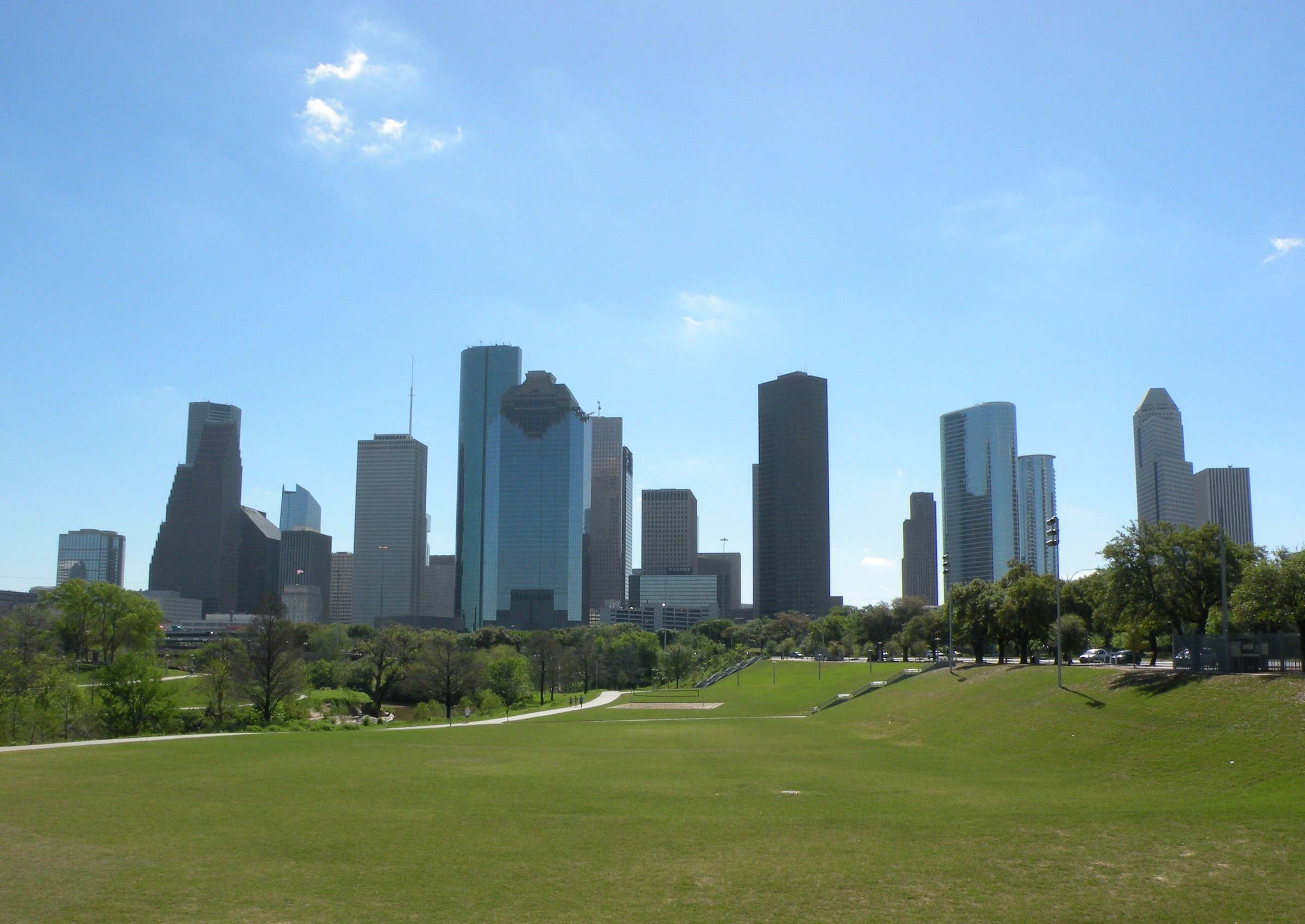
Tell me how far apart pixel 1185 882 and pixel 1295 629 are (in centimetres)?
4899

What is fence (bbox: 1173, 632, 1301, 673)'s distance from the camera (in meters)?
40.0

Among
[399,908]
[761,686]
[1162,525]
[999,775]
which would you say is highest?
[1162,525]

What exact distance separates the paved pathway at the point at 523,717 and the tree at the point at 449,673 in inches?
478

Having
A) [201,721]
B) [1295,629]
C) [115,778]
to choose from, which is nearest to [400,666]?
[201,721]

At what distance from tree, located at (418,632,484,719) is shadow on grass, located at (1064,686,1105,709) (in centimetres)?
5888

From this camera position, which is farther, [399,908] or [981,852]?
[981,852]

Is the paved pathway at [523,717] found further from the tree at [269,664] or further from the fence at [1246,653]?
the fence at [1246,653]

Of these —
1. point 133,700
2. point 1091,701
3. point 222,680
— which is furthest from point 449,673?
point 1091,701

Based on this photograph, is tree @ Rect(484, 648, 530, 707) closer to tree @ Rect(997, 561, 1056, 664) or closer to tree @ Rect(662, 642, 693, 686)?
tree @ Rect(662, 642, 693, 686)

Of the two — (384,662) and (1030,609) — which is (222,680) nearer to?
(384,662)

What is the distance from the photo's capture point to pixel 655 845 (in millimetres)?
19156

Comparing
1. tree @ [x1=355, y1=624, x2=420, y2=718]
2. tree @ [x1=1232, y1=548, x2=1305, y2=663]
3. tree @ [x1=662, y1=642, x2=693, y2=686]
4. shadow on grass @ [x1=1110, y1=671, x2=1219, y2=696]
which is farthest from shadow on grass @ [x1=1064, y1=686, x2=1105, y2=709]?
tree @ [x1=662, y1=642, x2=693, y2=686]

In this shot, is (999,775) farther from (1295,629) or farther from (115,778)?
(1295,629)

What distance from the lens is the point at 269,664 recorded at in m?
67.4
